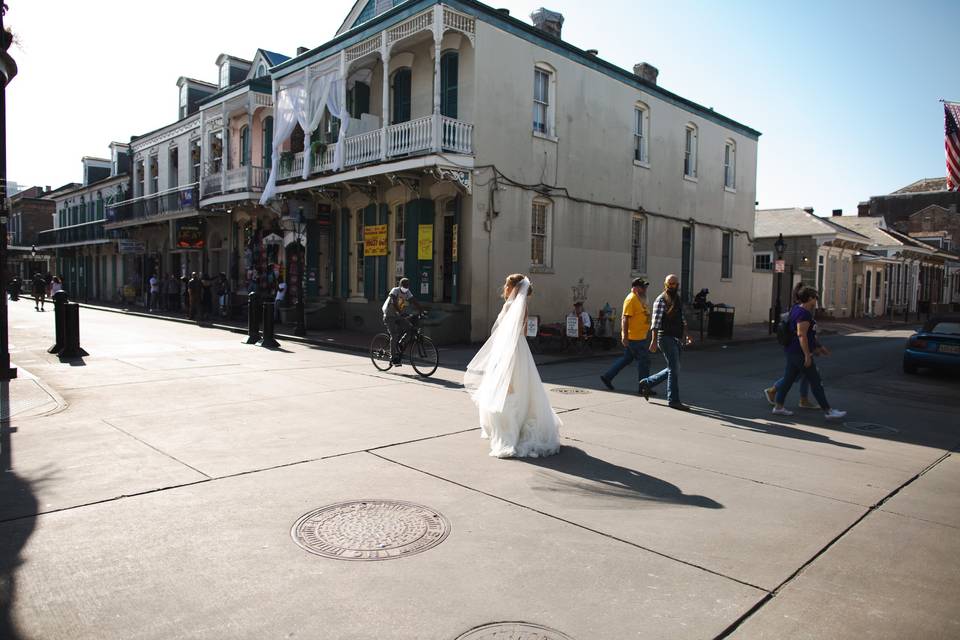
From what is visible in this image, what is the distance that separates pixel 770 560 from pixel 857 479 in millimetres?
2456

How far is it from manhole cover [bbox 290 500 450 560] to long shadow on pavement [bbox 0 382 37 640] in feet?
4.93

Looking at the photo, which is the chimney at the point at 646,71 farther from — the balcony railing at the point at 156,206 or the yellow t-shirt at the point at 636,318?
the balcony railing at the point at 156,206

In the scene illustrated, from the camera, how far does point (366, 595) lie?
3.49 meters

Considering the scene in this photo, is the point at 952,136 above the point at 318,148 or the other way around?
the other way around

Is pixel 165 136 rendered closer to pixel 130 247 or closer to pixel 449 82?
pixel 130 247

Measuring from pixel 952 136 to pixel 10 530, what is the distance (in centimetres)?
1659

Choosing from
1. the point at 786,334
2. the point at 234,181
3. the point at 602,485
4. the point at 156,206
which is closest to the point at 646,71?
the point at 234,181

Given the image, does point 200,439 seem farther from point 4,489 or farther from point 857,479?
point 857,479

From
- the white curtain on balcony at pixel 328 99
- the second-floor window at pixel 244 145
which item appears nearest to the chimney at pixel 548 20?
the white curtain on balcony at pixel 328 99

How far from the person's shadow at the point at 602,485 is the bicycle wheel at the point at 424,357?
5.96 meters

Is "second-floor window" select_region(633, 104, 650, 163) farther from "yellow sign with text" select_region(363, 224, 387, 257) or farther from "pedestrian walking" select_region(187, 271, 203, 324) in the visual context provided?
"pedestrian walking" select_region(187, 271, 203, 324)

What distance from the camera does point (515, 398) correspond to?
21.6 ft

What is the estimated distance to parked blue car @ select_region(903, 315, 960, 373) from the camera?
13.4 meters

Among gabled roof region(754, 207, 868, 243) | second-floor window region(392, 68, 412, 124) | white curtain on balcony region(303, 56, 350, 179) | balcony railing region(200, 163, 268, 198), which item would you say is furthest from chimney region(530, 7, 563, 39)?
gabled roof region(754, 207, 868, 243)
